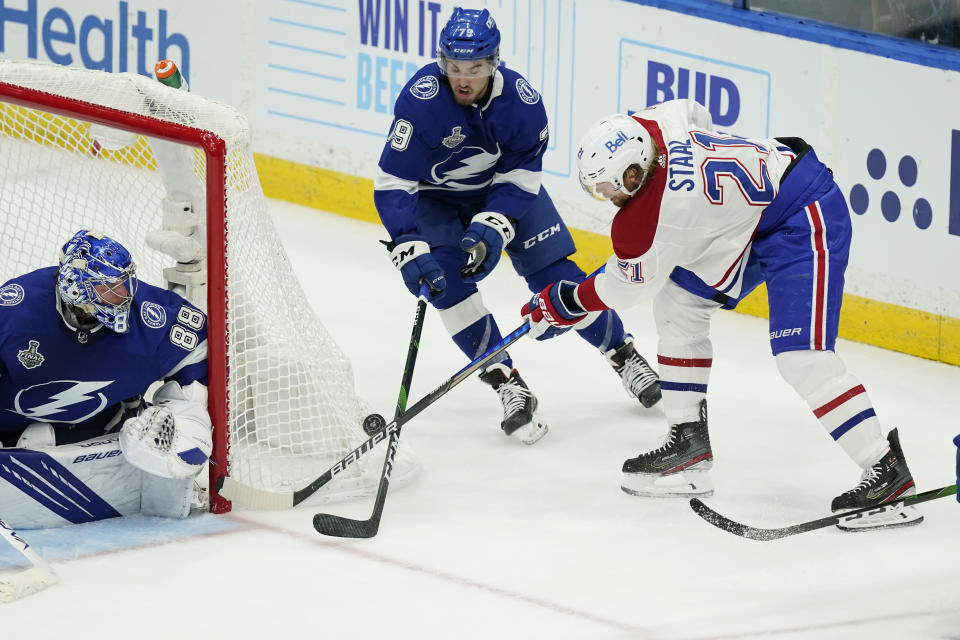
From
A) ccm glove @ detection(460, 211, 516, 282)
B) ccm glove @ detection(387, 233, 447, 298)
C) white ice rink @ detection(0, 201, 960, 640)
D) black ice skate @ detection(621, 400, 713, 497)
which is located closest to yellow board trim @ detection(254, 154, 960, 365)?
white ice rink @ detection(0, 201, 960, 640)

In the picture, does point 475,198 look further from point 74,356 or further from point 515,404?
point 74,356

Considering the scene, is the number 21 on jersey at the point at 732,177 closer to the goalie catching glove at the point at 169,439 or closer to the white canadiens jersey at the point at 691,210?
the white canadiens jersey at the point at 691,210

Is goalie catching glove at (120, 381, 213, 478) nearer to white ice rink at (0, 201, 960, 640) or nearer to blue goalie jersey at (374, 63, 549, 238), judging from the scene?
white ice rink at (0, 201, 960, 640)

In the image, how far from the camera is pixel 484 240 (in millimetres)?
4023

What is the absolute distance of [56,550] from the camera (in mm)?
3402

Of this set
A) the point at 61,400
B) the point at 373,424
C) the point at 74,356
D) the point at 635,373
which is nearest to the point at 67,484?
the point at 61,400

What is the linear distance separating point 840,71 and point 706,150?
164 cm

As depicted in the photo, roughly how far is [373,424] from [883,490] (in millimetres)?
1297

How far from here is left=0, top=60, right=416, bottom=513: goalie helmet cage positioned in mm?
3506

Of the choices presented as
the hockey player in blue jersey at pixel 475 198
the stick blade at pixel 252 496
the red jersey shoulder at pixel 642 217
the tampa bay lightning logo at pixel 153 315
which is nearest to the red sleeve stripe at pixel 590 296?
the red jersey shoulder at pixel 642 217

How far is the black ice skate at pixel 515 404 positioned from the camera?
4230 mm

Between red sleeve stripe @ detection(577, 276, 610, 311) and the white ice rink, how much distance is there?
1.63 feet

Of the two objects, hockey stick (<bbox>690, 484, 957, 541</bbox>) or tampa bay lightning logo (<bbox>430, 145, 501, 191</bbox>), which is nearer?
hockey stick (<bbox>690, 484, 957, 541</bbox>)

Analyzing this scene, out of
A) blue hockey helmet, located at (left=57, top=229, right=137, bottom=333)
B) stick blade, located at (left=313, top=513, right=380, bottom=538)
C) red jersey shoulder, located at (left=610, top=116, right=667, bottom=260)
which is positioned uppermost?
red jersey shoulder, located at (left=610, top=116, right=667, bottom=260)
